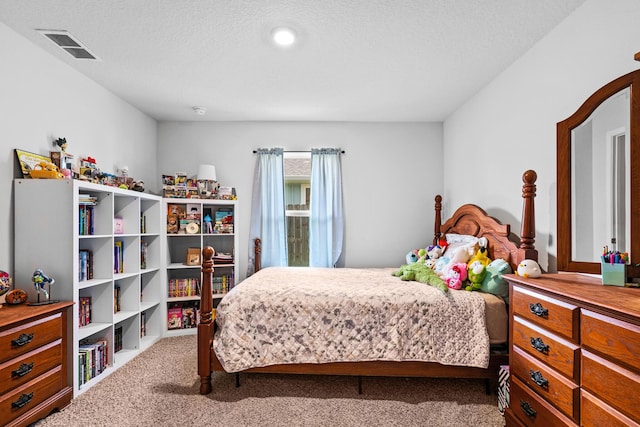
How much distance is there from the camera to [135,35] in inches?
88.5

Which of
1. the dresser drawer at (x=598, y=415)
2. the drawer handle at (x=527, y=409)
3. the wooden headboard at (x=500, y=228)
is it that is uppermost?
the wooden headboard at (x=500, y=228)

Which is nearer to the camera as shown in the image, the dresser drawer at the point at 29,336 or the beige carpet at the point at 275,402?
the dresser drawer at the point at 29,336

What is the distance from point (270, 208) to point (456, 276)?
241 centimetres

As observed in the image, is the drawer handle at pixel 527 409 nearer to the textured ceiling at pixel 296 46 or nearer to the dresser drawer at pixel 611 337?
the dresser drawer at pixel 611 337

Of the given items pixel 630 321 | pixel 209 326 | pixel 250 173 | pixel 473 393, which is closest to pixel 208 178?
pixel 250 173

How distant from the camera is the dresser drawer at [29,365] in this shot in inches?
68.9

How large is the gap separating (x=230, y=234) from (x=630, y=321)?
11.1 feet

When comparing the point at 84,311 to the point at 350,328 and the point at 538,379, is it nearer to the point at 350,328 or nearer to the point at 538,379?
the point at 350,328

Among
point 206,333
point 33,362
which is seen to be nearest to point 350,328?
point 206,333

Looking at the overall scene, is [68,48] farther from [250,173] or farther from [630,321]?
[630,321]

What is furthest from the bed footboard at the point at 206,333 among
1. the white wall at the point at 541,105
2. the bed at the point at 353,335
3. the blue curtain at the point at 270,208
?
the white wall at the point at 541,105

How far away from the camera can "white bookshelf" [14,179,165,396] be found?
2.23 metres

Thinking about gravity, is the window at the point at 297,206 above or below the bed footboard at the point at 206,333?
above

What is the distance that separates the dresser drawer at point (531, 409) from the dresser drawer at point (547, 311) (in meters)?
0.36
